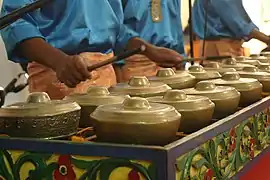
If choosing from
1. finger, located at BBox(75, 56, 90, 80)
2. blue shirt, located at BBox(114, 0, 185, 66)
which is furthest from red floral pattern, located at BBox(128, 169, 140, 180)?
blue shirt, located at BBox(114, 0, 185, 66)

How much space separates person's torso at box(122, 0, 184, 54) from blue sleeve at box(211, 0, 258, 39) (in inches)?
39.4

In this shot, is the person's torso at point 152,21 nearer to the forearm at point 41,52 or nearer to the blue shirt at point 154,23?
the blue shirt at point 154,23

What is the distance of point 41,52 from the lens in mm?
1748

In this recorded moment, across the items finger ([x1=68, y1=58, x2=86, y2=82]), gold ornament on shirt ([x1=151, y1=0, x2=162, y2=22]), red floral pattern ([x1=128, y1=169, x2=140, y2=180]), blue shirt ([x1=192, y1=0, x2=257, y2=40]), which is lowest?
blue shirt ([x1=192, y1=0, x2=257, y2=40])

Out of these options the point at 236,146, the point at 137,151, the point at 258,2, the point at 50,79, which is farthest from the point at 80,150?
the point at 258,2

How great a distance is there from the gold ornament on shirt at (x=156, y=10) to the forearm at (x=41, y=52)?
86 centimetres

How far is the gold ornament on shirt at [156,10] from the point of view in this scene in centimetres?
255

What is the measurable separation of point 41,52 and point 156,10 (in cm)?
92

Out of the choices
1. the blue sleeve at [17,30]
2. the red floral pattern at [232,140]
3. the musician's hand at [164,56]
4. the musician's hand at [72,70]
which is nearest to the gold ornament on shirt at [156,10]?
the musician's hand at [164,56]

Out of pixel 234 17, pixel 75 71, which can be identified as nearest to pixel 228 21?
pixel 234 17

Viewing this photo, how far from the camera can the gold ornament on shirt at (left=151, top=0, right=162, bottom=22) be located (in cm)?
255

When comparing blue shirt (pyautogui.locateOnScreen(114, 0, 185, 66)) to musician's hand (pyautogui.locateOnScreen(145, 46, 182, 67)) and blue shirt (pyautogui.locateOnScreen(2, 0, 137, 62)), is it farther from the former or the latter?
blue shirt (pyautogui.locateOnScreen(2, 0, 137, 62))

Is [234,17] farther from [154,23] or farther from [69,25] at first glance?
[69,25]

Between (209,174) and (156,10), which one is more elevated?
(156,10)
